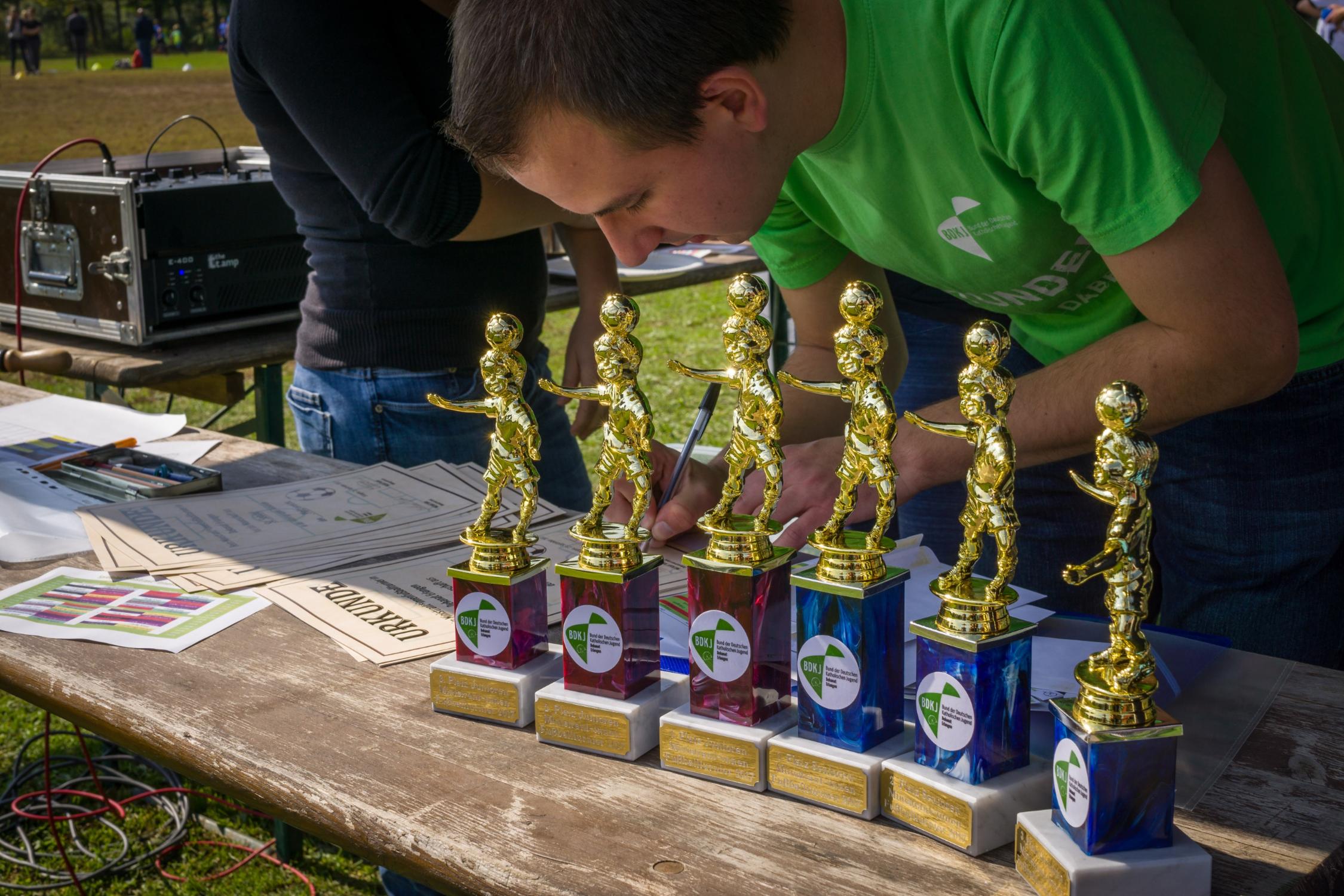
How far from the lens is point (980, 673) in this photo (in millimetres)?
780

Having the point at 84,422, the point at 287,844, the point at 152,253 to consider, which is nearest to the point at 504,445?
the point at 84,422

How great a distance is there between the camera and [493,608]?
99 cm

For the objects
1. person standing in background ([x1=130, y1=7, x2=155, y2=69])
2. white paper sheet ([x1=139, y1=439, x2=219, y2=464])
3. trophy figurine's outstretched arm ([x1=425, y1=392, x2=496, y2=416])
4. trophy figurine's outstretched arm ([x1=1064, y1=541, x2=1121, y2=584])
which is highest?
person standing in background ([x1=130, y1=7, x2=155, y2=69])

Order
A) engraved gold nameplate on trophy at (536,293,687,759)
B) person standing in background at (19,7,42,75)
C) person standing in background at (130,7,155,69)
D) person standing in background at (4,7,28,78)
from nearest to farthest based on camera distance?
engraved gold nameplate on trophy at (536,293,687,759)
person standing in background at (19,7,42,75)
person standing in background at (4,7,28,78)
person standing in background at (130,7,155,69)

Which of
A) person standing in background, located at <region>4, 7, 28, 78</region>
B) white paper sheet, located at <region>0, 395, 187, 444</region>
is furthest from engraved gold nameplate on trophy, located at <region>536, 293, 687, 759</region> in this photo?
person standing in background, located at <region>4, 7, 28, 78</region>

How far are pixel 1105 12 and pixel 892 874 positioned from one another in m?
0.64

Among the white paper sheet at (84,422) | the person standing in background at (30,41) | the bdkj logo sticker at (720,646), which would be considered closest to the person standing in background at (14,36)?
the person standing in background at (30,41)

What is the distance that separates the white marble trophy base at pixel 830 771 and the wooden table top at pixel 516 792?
1 centimetres

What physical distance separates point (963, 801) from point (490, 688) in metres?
0.39

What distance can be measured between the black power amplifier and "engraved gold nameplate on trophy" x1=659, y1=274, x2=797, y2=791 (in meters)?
1.83

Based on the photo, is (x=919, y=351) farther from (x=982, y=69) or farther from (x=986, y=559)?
(x=982, y=69)

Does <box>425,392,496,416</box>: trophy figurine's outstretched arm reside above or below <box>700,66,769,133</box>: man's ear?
below

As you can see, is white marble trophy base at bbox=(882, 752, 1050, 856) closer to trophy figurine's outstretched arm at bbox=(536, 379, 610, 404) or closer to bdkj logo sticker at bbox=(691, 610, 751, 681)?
bdkj logo sticker at bbox=(691, 610, 751, 681)

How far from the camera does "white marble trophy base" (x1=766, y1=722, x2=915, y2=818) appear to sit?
2.71ft
